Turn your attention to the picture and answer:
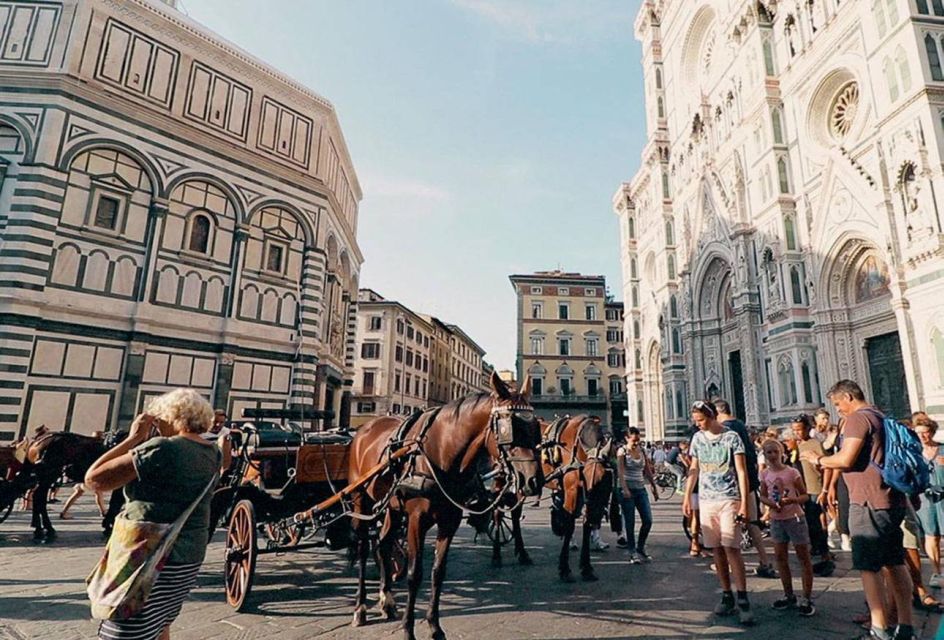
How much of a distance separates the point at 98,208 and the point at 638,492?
56.3 ft

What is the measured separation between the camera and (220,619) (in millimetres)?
4270

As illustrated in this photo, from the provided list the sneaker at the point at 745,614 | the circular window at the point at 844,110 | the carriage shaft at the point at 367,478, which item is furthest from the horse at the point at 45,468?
the circular window at the point at 844,110

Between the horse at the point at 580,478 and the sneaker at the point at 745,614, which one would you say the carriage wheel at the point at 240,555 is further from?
the sneaker at the point at 745,614

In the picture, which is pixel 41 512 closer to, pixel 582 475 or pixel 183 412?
pixel 183 412

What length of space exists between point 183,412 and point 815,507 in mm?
7282

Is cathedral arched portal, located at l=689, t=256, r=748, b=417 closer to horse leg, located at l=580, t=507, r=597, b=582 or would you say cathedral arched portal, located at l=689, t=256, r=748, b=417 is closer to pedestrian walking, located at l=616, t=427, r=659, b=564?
pedestrian walking, located at l=616, t=427, r=659, b=564

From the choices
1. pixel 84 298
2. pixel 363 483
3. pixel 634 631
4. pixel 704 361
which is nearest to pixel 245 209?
pixel 84 298

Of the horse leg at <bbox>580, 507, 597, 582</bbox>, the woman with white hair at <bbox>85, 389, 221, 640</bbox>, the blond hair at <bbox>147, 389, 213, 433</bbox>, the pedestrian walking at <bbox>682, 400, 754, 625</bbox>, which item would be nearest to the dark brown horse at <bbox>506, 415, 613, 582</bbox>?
the horse leg at <bbox>580, 507, 597, 582</bbox>

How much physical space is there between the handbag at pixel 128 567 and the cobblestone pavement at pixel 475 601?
1987mm

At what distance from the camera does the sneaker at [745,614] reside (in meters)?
4.09

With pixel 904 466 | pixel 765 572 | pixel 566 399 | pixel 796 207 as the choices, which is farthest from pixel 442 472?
pixel 566 399

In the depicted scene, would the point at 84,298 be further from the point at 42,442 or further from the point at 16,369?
the point at 42,442

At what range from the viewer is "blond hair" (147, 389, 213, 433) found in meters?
2.56

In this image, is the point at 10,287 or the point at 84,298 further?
the point at 84,298
